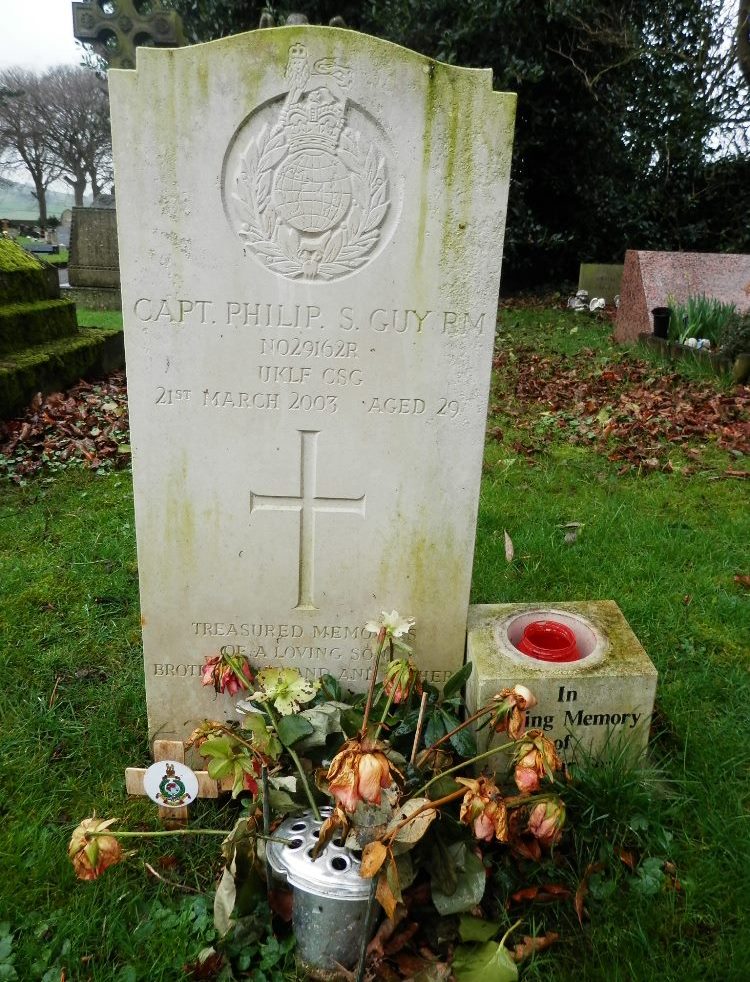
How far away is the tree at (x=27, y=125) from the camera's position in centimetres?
3428

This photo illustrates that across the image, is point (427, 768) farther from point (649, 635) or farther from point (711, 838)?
point (649, 635)

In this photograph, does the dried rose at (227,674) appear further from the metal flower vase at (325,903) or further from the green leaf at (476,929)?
the green leaf at (476,929)

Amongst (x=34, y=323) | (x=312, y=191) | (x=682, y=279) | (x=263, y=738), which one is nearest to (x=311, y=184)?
(x=312, y=191)

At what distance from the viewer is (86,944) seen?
1862 millimetres

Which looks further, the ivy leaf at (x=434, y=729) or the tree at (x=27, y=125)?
the tree at (x=27, y=125)

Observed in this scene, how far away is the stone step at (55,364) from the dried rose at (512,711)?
4326 mm

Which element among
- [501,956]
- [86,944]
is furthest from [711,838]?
[86,944]

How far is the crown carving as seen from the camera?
1.93m

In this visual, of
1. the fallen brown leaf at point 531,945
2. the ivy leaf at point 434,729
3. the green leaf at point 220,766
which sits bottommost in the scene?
the fallen brown leaf at point 531,945

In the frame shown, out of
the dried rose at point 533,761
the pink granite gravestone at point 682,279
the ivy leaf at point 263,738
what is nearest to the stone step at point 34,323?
the ivy leaf at point 263,738

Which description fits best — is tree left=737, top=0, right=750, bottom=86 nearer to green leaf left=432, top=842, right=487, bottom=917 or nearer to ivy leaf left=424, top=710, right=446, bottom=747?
ivy leaf left=424, top=710, right=446, bottom=747

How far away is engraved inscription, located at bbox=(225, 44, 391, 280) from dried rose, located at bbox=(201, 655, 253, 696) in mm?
1214

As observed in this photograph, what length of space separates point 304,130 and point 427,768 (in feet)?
5.76

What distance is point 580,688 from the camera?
2227 millimetres
